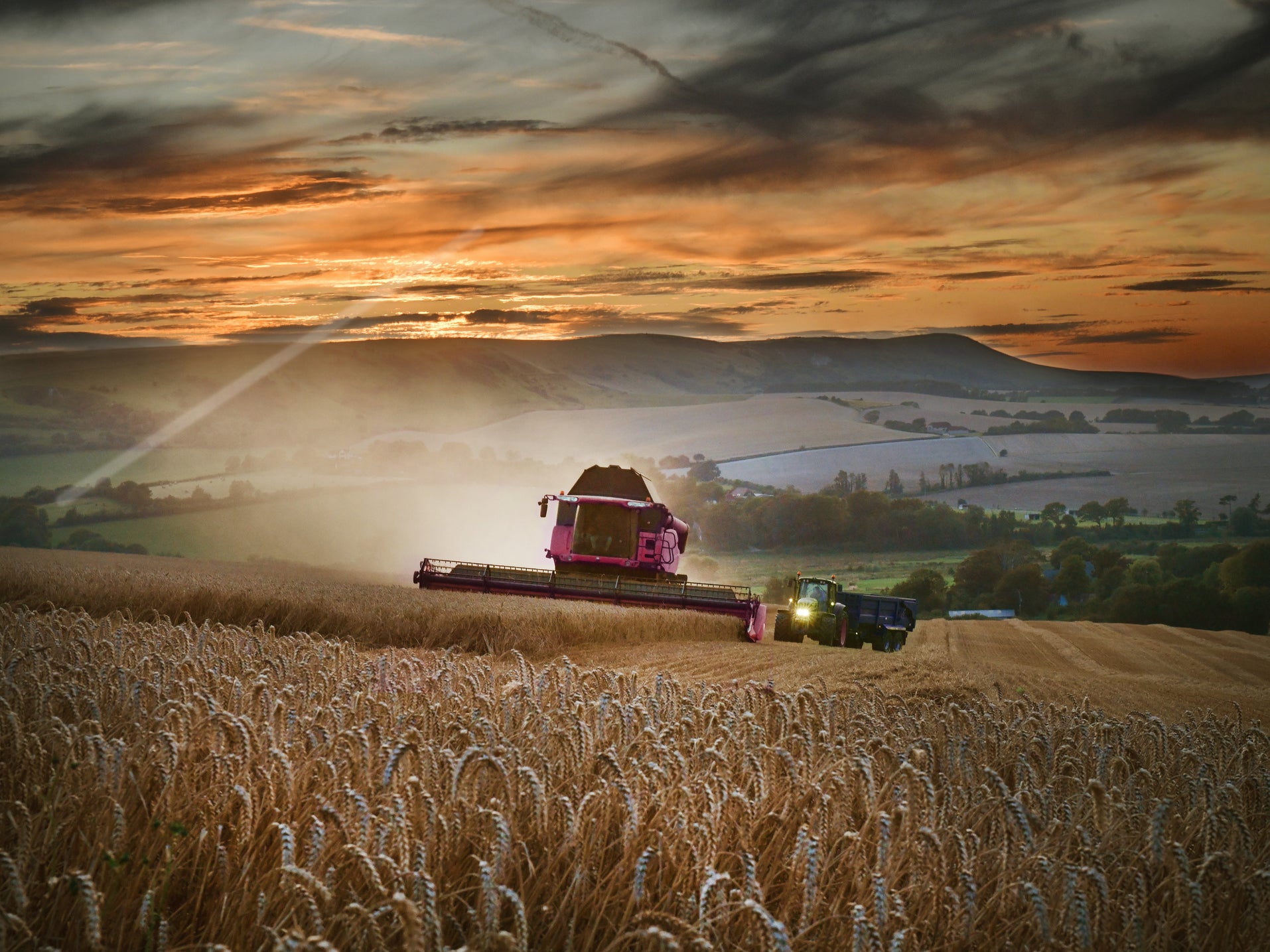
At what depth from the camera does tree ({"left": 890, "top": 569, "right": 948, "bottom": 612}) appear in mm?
62906

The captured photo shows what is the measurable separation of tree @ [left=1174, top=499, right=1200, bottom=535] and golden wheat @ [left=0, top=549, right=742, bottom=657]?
8439 centimetres

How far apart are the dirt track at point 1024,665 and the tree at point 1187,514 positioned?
206 feet

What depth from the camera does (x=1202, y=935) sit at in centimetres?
434

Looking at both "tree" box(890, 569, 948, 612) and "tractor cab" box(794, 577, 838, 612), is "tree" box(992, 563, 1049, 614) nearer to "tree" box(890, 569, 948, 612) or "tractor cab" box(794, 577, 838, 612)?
"tree" box(890, 569, 948, 612)

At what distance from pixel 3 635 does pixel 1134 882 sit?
9344 millimetres

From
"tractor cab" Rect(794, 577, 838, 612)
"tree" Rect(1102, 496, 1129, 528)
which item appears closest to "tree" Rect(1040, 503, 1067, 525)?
"tree" Rect(1102, 496, 1129, 528)

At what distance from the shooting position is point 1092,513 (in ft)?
328

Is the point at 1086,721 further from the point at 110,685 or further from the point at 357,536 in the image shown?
the point at 357,536

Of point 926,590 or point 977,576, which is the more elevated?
point 977,576

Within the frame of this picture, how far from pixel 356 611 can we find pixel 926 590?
50.3 metres

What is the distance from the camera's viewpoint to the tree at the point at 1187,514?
303ft

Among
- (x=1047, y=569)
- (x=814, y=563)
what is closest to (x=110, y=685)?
(x=1047, y=569)

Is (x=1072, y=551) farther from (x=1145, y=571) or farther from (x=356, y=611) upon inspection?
(x=356, y=611)

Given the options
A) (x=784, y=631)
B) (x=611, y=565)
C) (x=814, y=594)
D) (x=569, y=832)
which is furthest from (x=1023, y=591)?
(x=569, y=832)
